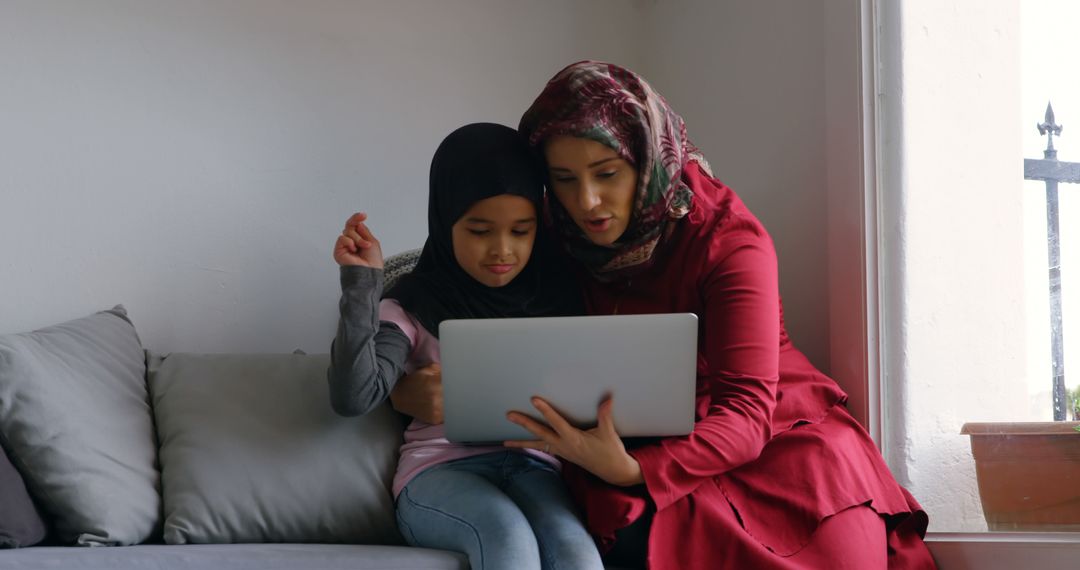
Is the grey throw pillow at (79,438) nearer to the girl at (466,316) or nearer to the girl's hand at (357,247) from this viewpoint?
the girl at (466,316)

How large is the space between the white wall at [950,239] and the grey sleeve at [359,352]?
1001 millimetres

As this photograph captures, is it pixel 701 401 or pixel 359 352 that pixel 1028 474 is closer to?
pixel 701 401

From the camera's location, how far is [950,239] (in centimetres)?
198

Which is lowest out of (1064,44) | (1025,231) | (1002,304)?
(1002,304)

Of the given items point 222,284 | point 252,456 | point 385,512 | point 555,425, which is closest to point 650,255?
point 555,425

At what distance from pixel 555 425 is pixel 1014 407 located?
0.94 m

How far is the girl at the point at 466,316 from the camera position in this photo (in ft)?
5.14

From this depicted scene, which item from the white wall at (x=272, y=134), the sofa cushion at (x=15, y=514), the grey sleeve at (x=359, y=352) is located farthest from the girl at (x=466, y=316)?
the white wall at (x=272, y=134)

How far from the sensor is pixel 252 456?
1.80m

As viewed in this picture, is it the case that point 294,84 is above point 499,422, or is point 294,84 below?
above

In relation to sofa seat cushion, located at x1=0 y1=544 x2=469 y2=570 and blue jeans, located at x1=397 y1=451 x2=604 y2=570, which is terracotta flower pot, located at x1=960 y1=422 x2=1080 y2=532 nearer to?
blue jeans, located at x1=397 y1=451 x2=604 y2=570

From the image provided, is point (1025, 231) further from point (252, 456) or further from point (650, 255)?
point (252, 456)

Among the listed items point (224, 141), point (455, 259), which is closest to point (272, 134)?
point (224, 141)

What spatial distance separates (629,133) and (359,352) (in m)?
0.58
